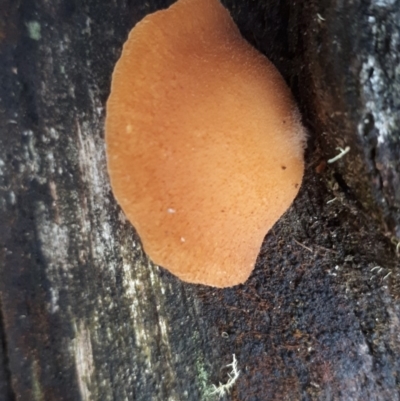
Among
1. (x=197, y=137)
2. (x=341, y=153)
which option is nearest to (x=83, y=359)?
(x=197, y=137)

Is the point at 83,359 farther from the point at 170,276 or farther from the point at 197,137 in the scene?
the point at 197,137

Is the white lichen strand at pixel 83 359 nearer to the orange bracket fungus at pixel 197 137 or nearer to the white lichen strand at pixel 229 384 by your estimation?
the orange bracket fungus at pixel 197 137

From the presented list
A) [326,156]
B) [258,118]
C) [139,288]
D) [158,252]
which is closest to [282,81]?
[258,118]

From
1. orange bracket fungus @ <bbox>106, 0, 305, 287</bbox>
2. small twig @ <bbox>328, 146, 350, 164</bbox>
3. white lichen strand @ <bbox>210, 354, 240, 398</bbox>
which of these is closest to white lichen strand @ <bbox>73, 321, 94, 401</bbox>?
orange bracket fungus @ <bbox>106, 0, 305, 287</bbox>

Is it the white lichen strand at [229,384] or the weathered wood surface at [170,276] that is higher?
the weathered wood surface at [170,276]

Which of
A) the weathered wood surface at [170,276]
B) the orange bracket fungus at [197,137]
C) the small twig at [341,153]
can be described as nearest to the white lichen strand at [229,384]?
the weathered wood surface at [170,276]

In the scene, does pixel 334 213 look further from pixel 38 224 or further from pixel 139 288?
pixel 38 224

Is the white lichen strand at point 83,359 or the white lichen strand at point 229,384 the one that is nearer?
the white lichen strand at point 83,359
